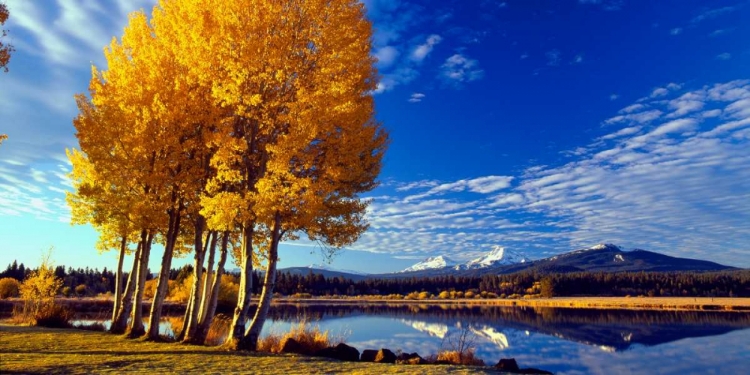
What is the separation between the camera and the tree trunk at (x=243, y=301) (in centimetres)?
1185

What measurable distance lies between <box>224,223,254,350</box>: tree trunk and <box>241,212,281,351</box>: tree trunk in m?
0.23

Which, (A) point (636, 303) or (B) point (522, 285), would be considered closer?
(A) point (636, 303)

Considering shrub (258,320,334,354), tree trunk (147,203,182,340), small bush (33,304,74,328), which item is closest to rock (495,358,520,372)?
shrub (258,320,334,354)

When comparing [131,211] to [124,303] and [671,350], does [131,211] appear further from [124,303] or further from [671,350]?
[671,350]

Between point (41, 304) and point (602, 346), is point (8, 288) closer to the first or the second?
point (41, 304)

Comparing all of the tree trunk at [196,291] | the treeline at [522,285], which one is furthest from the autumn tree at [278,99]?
the treeline at [522,285]

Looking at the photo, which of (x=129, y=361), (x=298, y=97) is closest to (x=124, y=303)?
(x=129, y=361)

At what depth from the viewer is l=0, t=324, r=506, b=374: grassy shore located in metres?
7.90

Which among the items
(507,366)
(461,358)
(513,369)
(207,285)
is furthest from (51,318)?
(513,369)

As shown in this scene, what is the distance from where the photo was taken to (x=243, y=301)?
41.4 ft

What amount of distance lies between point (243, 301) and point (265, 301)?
0.92m

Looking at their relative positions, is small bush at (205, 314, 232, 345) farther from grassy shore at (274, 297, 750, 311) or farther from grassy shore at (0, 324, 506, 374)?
grassy shore at (274, 297, 750, 311)

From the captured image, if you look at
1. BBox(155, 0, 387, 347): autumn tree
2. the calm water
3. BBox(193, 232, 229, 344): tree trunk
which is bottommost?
the calm water

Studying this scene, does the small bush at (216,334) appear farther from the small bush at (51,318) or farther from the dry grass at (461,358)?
the dry grass at (461,358)
